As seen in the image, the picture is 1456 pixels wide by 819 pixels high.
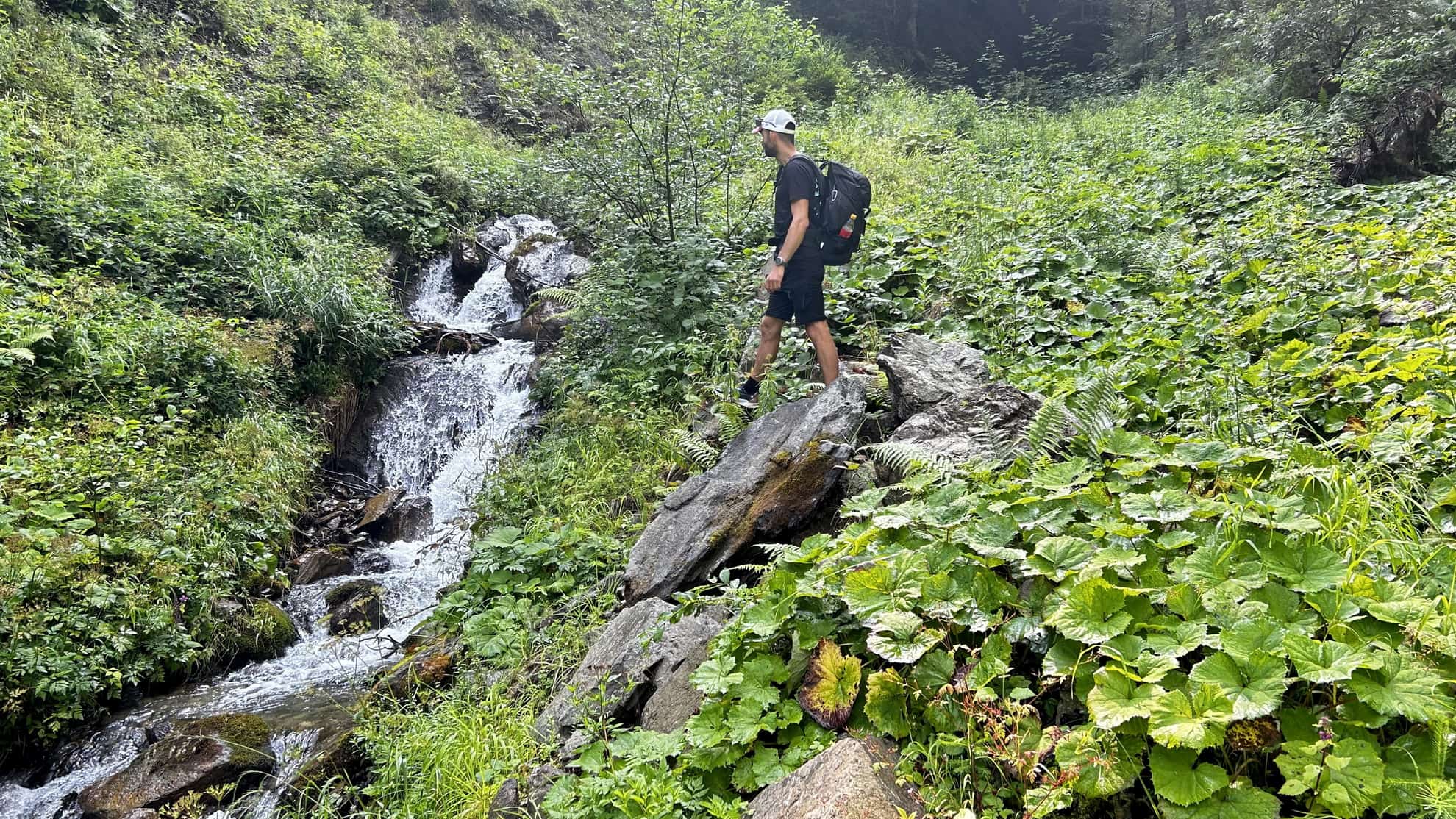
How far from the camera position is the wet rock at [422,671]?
15.2ft

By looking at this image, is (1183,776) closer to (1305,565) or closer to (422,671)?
(1305,565)

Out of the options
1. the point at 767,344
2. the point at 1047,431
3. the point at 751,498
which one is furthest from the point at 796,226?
the point at 1047,431

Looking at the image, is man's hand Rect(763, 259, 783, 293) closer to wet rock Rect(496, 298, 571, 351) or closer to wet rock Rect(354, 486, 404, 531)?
wet rock Rect(496, 298, 571, 351)

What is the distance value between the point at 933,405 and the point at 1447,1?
1115 centimetres

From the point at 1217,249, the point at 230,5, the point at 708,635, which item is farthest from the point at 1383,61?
the point at 230,5

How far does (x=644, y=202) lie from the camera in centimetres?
863

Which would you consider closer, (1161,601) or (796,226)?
(1161,601)

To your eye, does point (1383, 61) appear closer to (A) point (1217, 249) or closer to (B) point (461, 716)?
(A) point (1217, 249)

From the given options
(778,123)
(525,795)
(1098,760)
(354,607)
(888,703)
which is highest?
(778,123)

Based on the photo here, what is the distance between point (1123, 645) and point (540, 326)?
8883 millimetres

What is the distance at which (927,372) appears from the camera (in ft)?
15.4

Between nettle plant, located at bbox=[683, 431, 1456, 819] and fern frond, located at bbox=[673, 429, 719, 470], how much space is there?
2.35 meters

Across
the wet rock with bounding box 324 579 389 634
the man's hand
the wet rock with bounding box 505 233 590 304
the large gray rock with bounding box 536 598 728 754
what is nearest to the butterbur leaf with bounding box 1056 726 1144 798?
the large gray rock with bounding box 536 598 728 754

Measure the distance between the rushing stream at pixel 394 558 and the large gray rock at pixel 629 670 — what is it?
1.92 meters
